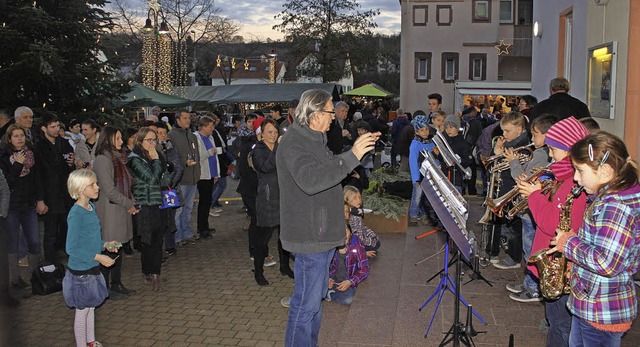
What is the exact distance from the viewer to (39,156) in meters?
7.46

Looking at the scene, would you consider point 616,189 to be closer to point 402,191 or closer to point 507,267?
point 507,267

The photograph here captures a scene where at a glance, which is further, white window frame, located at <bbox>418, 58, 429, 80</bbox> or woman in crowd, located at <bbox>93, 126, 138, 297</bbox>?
white window frame, located at <bbox>418, 58, 429, 80</bbox>

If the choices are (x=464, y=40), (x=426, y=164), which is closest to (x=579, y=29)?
(x=426, y=164)

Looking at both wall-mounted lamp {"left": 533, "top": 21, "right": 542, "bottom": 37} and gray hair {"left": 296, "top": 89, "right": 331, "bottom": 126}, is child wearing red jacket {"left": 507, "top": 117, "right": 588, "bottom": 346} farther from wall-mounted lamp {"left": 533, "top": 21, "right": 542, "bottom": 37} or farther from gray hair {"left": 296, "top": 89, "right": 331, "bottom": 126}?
wall-mounted lamp {"left": 533, "top": 21, "right": 542, "bottom": 37}

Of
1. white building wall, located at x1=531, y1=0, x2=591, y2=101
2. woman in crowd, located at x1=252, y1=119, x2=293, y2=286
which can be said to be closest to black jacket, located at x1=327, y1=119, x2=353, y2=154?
woman in crowd, located at x1=252, y1=119, x2=293, y2=286

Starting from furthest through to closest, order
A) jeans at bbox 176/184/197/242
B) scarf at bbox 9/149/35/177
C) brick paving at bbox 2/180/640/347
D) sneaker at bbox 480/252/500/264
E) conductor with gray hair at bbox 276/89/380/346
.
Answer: jeans at bbox 176/184/197/242 → sneaker at bbox 480/252/500/264 → scarf at bbox 9/149/35/177 → brick paving at bbox 2/180/640/347 → conductor with gray hair at bbox 276/89/380/346

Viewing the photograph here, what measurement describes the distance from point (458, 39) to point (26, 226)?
29218 millimetres

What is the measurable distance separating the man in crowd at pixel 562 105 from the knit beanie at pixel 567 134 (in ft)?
9.62

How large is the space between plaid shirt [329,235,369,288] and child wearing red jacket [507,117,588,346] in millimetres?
2675

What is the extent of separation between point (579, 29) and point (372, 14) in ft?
109

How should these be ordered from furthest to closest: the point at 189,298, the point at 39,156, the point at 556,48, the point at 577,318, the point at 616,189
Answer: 1. the point at 556,48
2. the point at 39,156
3. the point at 189,298
4. the point at 577,318
5. the point at 616,189

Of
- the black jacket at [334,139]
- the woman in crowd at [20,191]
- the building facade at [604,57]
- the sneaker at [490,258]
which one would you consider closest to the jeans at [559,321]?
the sneaker at [490,258]

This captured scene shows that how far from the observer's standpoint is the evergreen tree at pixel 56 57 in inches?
413

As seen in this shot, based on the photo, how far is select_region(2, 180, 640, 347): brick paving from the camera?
17.4 feet
